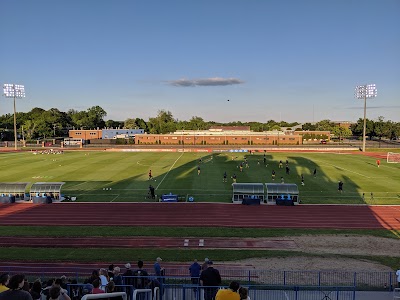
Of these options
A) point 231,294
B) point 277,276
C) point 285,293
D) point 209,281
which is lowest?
point 277,276

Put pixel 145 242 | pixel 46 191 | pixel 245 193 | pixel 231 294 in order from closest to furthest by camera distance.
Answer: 1. pixel 231 294
2. pixel 145 242
3. pixel 245 193
4. pixel 46 191

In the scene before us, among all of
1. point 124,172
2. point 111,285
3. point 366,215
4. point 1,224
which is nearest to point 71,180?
point 124,172

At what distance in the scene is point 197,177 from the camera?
151ft

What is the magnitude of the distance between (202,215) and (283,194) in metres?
8.65

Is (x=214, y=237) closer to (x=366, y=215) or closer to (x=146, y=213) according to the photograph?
(x=146, y=213)

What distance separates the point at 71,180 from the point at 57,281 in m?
37.0

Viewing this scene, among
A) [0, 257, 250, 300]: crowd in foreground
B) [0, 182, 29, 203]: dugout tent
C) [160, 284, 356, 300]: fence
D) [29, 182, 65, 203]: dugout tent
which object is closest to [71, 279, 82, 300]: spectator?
[0, 257, 250, 300]: crowd in foreground

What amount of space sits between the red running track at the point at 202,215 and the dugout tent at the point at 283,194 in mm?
820

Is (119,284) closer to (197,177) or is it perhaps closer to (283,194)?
(283,194)

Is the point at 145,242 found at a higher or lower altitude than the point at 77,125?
lower

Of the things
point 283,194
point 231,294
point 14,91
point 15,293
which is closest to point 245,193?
point 283,194

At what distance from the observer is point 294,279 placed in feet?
54.1

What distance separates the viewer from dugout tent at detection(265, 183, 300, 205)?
3238 cm

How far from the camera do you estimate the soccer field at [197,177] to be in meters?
35.9
